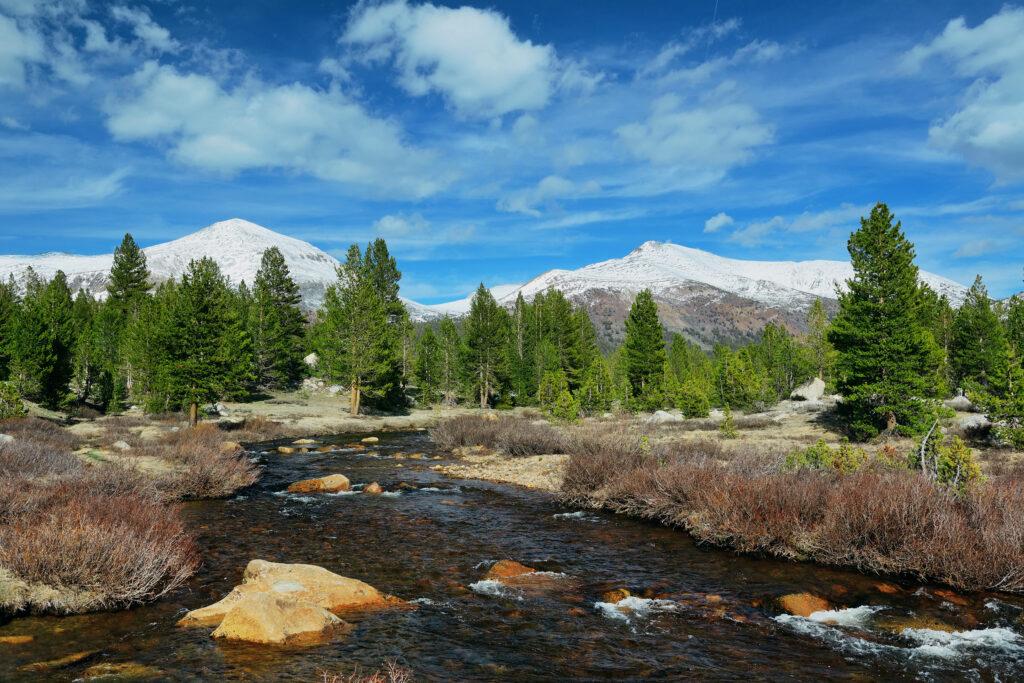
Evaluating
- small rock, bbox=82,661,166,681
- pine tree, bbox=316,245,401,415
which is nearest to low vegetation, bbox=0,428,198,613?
small rock, bbox=82,661,166,681

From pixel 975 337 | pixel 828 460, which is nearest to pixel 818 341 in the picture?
pixel 975 337

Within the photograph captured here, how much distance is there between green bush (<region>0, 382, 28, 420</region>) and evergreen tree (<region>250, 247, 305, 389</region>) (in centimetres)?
3193

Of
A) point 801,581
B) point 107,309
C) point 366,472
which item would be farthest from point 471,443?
point 107,309

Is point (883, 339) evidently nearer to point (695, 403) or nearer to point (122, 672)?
point (695, 403)

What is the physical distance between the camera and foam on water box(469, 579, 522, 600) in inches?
396

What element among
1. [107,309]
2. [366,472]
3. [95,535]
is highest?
[107,309]

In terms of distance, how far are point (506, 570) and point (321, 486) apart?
11.2 meters

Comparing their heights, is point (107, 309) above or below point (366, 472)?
above

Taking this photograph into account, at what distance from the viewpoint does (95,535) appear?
8.98 m

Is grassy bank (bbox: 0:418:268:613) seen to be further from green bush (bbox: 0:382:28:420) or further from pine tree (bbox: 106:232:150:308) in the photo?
pine tree (bbox: 106:232:150:308)

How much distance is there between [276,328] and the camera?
62312mm

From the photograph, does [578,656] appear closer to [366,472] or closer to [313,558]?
[313,558]

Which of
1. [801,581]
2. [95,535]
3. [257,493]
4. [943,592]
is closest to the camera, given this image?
[95,535]

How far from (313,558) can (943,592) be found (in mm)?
12111
